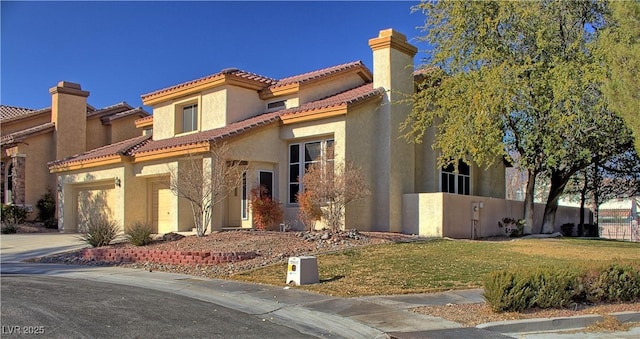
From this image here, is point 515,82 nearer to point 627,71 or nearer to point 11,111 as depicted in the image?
point 627,71

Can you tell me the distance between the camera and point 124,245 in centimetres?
1805

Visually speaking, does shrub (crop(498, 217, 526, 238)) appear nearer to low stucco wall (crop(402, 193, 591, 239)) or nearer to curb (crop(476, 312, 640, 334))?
low stucco wall (crop(402, 193, 591, 239))

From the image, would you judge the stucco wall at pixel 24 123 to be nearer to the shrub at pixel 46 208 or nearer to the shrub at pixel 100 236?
the shrub at pixel 46 208

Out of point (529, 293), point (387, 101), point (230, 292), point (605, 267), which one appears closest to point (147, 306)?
point (230, 292)

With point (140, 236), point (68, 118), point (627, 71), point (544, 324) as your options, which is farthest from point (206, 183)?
point (68, 118)

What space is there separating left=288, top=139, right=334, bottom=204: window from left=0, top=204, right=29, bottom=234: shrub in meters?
13.3

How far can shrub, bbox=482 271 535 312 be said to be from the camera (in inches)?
353

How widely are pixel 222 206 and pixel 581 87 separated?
13273mm

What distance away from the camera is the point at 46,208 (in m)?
28.2

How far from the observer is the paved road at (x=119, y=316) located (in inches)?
299

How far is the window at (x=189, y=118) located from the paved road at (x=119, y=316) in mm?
14261

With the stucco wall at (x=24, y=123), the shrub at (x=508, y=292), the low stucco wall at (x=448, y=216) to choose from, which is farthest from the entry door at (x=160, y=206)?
the shrub at (x=508, y=292)

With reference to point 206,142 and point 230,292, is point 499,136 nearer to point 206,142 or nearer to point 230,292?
point 206,142

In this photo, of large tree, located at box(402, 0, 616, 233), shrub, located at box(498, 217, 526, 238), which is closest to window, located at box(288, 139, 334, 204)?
large tree, located at box(402, 0, 616, 233)
